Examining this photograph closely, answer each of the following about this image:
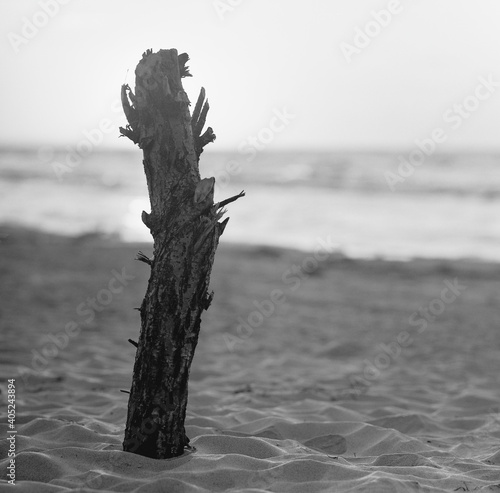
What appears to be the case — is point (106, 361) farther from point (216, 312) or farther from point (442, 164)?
point (442, 164)

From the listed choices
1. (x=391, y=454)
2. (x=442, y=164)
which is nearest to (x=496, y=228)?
(x=391, y=454)

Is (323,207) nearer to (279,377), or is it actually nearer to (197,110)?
(279,377)

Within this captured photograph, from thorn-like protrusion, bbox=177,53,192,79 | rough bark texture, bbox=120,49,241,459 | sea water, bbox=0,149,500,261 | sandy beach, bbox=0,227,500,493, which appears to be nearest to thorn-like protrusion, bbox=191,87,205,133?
rough bark texture, bbox=120,49,241,459

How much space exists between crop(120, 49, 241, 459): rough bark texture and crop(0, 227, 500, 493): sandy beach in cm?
53

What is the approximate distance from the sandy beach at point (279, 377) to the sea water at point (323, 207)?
3.97 m

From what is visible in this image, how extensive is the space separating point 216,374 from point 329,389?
1203mm

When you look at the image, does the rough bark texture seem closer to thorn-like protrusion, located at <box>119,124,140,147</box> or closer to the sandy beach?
thorn-like protrusion, located at <box>119,124,140,147</box>

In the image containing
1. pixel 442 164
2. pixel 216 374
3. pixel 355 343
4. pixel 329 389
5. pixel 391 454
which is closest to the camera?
pixel 391 454

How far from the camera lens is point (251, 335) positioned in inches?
319

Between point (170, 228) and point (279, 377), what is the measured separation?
3.45 m

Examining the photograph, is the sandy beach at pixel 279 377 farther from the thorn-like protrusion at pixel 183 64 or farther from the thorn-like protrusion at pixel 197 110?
the thorn-like protrusion at pixel 183 64

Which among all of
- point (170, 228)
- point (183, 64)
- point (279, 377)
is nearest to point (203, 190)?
point (170, 228)

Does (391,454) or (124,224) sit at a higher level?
(124,224)

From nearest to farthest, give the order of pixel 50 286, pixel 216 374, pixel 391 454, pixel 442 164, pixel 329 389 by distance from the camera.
Result: 1. pixel 391 454
2. pixel 329 389
3. pixel 216 374
4. pixel 50 286
5. pixel 442 164
